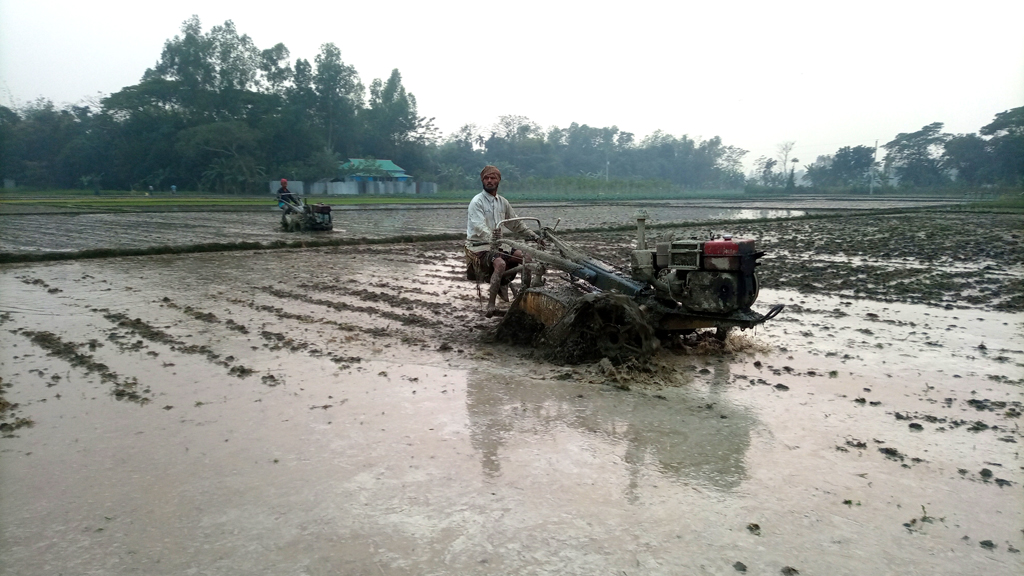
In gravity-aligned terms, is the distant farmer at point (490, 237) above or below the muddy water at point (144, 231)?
above

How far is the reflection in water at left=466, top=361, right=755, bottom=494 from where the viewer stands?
11.1 ft

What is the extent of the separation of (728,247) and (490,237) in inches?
98.5

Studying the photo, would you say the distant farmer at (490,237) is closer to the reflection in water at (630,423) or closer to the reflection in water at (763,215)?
the reflection in water at (630,423)

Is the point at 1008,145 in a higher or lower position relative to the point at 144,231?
higher

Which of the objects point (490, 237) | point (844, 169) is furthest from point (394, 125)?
point (490, 237)

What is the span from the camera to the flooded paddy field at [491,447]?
2.62 m

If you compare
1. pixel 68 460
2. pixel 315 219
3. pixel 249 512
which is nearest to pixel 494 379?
pixel 249 512

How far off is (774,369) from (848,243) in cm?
1115

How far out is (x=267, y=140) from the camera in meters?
59.0

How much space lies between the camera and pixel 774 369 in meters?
5.03

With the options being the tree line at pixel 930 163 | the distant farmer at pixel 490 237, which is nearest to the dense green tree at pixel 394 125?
the tree line at pixel 930 163

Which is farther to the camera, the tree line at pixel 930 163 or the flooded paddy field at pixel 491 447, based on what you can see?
the tree line at pixel 930 163

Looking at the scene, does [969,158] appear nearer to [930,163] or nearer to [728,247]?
[930,163]

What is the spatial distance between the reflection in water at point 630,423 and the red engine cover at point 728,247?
925mm
